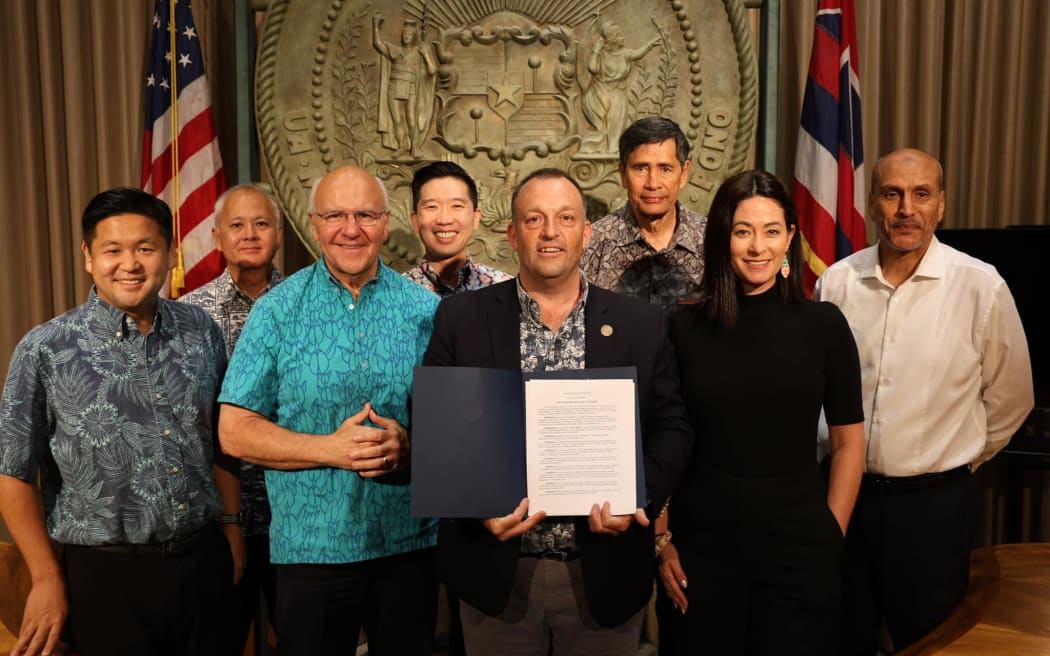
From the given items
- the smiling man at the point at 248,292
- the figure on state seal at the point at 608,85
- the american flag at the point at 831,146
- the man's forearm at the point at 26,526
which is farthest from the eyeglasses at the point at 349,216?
the american flag at the point at 831,146

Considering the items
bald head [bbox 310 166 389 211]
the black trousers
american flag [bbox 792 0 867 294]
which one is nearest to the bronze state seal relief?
american flag [bbox 792 0 867 294]

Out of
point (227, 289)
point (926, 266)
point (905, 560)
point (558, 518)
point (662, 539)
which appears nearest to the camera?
point (558, 518)

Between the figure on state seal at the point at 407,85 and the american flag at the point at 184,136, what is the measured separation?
2.96 ft

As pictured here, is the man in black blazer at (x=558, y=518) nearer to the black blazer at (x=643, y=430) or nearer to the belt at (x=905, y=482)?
the black blazer at (x=643, y=430)

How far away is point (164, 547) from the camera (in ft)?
7.02

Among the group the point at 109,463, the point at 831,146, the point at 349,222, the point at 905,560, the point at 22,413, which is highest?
the point at 831,146

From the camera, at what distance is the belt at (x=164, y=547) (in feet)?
6.90

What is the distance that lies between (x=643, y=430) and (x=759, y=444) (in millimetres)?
300

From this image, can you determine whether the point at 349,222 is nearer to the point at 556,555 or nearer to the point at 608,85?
the point at 556,555

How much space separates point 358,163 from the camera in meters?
3.88

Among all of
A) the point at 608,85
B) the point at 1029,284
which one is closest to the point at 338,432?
the point at 608,85

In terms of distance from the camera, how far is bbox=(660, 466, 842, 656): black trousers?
80.4 inches

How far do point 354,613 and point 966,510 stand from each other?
1950 millimetres

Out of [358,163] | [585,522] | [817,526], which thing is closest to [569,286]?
[585,522]
